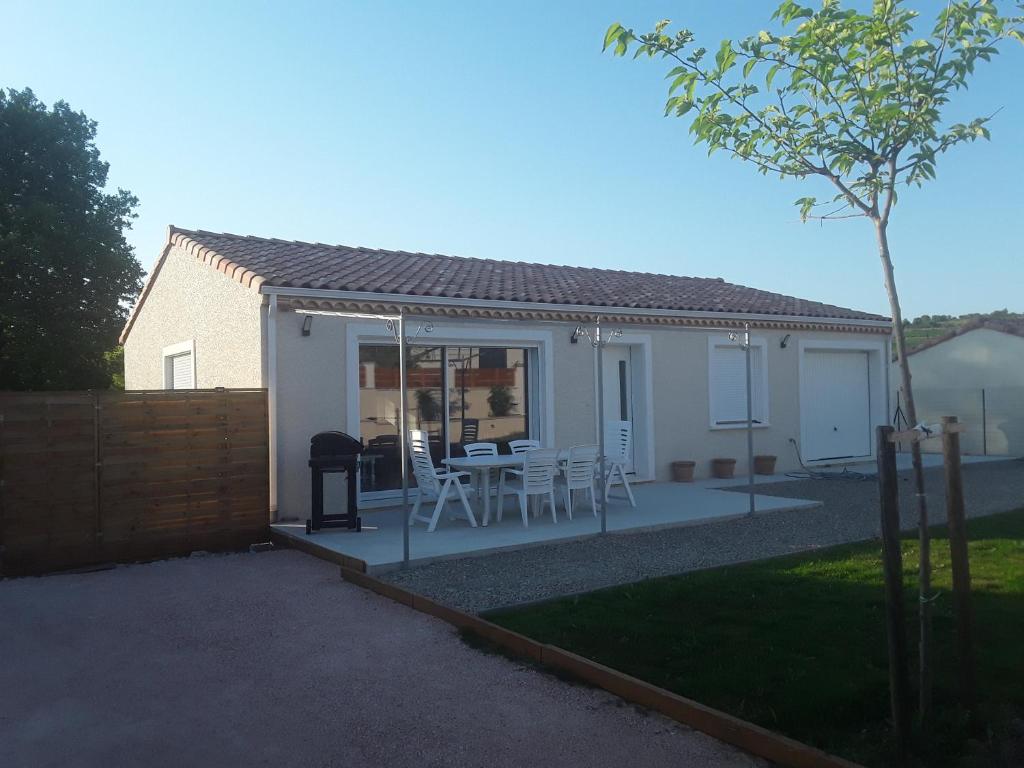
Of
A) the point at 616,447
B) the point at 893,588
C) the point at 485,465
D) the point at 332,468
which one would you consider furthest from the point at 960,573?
Answer: the point at 616,447

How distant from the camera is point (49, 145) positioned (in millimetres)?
28469

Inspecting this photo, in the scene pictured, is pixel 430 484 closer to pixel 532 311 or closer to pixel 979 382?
pixel 532 311

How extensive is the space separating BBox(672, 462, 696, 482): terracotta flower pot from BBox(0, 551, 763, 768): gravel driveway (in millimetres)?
7591

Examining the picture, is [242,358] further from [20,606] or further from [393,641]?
[393,641]

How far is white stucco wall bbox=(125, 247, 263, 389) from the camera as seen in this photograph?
34.4ft

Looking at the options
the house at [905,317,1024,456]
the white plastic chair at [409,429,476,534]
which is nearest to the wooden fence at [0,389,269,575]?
the white plastic chair at [409,429,476,534]

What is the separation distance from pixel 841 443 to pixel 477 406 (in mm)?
8207

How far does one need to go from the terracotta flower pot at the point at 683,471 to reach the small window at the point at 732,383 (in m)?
1.01

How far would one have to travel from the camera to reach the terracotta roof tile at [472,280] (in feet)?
35.8

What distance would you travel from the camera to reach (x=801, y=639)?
547cm

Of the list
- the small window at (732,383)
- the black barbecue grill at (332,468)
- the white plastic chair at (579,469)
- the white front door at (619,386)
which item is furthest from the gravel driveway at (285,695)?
the small window at (732,383)

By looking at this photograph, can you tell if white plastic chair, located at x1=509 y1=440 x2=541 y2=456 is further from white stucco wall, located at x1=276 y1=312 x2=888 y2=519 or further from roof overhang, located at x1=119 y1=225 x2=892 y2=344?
roof overhang, located at x1=119 y1=225 x2=892 y2=344

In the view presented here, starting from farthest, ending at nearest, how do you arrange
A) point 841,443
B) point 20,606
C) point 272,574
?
point 841,443 < point 272,574 < point 20,606

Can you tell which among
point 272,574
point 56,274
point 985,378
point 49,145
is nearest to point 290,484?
point 272,574
